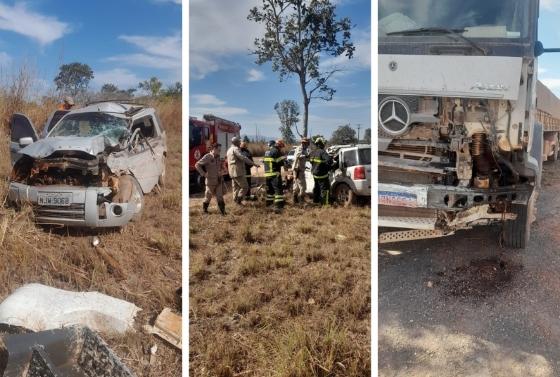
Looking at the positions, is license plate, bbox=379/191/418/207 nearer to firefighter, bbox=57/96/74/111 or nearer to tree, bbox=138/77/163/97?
tree, bbox=138/77/163/97

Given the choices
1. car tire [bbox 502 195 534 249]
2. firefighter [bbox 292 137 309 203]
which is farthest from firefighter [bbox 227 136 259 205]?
car tire [bbox 502 195 534 249]

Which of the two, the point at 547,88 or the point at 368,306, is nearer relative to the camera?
the point at 368,306

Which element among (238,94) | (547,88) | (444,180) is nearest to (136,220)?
(238,94)

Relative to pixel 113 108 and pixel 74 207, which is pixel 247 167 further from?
pixel 74 207

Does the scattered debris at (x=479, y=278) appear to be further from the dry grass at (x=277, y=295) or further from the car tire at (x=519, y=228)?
the dry grass at (x=277, y=295)

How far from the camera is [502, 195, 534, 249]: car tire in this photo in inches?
138

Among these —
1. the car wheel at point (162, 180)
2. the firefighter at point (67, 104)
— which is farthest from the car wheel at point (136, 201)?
the firefighter at point (67, 104)

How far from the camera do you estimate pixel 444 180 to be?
3035 mm

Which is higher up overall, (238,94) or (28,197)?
(238,94)

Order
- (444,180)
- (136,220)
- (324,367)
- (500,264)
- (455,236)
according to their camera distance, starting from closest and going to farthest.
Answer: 1. (324,367)
2. (136,220)
3. (444,180)
4. (500,264)
5. (455,236)

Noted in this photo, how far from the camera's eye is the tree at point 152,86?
255 centimetres

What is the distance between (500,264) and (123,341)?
2879mm

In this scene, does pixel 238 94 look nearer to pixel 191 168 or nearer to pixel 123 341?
pixel 191 168

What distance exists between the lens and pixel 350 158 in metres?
2.79
